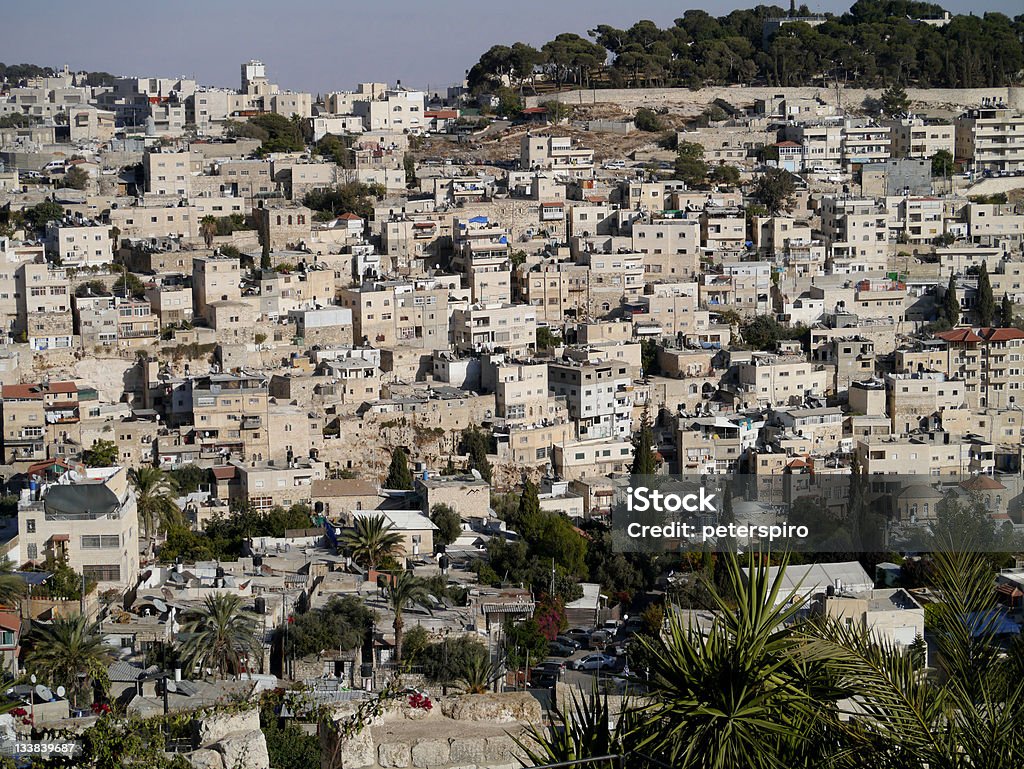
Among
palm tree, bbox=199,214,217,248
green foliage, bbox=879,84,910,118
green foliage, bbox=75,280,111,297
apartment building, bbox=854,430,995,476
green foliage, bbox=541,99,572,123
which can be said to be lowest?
apartment building, bbox=854,430,995,476

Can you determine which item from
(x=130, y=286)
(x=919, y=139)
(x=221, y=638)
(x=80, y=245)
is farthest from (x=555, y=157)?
(x=221, y=638)

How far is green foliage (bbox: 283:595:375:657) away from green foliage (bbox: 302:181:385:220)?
12.6 metres

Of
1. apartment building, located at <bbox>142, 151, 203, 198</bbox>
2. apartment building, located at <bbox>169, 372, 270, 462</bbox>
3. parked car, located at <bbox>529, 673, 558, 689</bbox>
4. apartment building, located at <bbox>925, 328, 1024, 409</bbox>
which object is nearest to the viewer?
parked car, located at <bbox>529, 673, 558, 689</bbox>

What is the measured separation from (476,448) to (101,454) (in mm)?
3913

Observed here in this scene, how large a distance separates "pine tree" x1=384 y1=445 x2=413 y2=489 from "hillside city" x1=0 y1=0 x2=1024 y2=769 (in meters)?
0.08

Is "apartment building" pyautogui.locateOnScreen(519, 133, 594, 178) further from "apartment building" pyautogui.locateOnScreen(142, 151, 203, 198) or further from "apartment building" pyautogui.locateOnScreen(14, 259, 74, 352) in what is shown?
"apartment building" pyautogui.locateOnScreen(14, 259, 74, 352)

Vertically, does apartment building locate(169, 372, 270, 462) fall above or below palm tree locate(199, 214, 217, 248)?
below

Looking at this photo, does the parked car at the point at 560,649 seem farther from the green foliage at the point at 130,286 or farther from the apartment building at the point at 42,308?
the green foliage at the point at 130,286

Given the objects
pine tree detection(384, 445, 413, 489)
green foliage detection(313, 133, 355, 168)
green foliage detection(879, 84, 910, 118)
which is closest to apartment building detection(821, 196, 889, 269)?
green foliage detection(313, 133, 355, 168)

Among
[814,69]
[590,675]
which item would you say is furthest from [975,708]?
[814,69]

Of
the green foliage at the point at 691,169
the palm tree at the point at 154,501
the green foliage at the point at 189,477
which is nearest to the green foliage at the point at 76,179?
the green foliage at the point at 189,477

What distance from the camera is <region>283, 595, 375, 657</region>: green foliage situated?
478 inches

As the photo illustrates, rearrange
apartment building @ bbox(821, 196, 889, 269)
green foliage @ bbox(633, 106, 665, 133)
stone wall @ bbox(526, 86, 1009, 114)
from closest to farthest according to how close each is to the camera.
→ 1. apartment building @ bbox(821, 196, 889, 269)
2. green foliage @ bbox(633, 106, 665, 133)
3. stone wall @ bbox(526, 86, 1009, 114)

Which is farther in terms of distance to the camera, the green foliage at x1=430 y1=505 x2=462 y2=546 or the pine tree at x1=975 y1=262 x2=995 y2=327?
the pine tree at x1=975 y1=262 x2=995 y2=327
